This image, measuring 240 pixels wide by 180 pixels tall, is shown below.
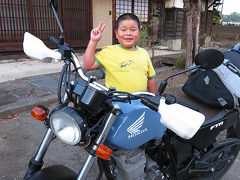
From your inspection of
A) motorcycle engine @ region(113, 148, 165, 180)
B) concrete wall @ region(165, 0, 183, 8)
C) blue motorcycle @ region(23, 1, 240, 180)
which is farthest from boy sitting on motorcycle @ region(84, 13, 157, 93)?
concrete wall @ region(165, 0, 183, 8)

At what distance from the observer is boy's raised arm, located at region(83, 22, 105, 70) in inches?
63.4

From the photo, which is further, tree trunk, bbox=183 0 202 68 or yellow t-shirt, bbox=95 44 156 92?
tree trunk, bbox=183 0 202 68

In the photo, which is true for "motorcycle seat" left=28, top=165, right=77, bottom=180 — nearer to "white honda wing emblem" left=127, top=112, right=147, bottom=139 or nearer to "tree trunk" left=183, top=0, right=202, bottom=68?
"white honda wing emblem" left=127, top=112, right=147, bottom=139

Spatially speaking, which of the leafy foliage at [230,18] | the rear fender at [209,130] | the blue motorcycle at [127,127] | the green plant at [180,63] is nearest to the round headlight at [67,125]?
the blue motorcycle at [127,127]

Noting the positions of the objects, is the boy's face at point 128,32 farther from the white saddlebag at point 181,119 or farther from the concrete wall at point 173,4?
the concrete wall at point 173,4

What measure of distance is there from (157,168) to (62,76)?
1017 millimetres

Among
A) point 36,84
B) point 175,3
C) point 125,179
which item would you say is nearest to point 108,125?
point 125,179

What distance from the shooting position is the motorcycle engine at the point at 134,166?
1524 millimetres

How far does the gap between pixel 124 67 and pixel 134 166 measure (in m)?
0.81

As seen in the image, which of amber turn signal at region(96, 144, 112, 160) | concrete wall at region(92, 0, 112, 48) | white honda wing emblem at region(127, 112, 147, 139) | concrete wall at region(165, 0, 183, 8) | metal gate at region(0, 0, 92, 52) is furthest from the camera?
concrete wall at region(165, 0, 183, 8)

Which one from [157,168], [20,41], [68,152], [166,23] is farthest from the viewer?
[166,23]

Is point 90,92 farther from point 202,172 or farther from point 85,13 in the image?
point 85,13

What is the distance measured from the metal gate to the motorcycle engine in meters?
6.27

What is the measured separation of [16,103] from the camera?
379 centimetres
